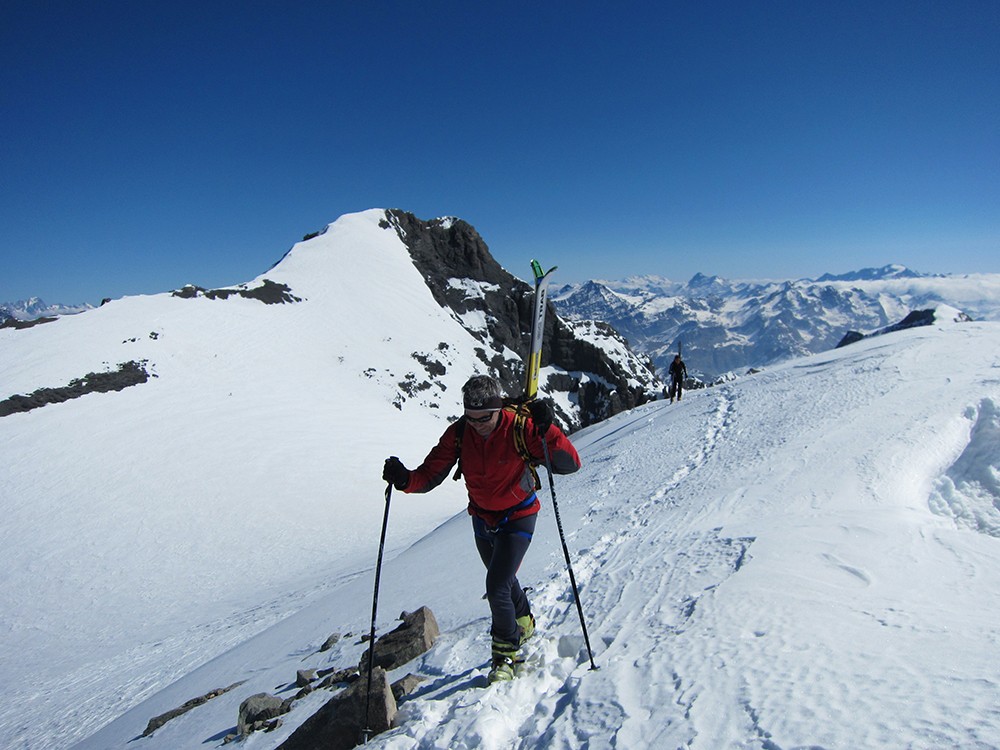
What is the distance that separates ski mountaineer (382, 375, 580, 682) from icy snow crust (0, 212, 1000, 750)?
0.51 m

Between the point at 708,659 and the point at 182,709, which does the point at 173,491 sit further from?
the point at 708,659

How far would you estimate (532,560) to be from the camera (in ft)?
25.3

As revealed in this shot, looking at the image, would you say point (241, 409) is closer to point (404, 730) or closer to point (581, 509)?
point (581, 509)

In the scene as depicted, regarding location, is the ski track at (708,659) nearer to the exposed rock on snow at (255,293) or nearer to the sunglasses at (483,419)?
the sunglasses at (483,419)

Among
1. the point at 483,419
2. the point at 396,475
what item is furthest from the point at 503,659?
the point at 483,419

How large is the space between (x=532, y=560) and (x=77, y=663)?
13.0m

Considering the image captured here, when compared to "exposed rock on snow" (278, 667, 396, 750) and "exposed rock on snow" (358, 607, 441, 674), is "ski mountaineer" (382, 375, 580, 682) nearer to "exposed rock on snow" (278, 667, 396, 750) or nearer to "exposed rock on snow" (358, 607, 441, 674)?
"exposed rock on snow" (278, 667, 396, 750)

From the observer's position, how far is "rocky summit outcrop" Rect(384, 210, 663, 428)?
73375 mm

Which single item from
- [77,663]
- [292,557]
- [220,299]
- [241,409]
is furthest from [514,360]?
[77,663]

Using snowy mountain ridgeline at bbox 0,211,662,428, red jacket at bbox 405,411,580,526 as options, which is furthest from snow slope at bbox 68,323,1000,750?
snowy mountain ridgeline at bbox 0,211,662,428

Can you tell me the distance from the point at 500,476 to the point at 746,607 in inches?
95.4

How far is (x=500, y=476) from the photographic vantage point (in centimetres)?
474

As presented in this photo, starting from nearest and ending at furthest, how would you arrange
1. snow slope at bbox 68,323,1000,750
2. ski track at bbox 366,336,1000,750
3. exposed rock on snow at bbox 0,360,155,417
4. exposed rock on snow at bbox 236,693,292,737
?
ski track at bbox 366,336,1000,750, snow slope at bbox 68,323,1000,750, exposed rock on snow at bbox 236,693,292,737, exposed rock on snow at bbox 0,360,155,417

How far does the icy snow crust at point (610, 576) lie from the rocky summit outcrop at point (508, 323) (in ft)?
156
